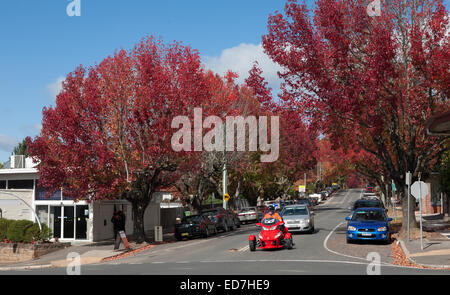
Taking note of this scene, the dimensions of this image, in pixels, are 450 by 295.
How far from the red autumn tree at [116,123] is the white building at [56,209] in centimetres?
517

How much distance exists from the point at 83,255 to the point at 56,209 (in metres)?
10.3

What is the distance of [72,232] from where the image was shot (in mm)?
32438

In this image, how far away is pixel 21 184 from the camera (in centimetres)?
3494

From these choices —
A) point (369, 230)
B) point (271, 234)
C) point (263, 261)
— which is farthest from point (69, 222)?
point (263, 261)

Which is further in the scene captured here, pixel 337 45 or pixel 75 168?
pixel 75 168

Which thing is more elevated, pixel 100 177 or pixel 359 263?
pixel 100 177

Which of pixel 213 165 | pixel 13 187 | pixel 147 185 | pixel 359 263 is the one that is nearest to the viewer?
pixel 359 263

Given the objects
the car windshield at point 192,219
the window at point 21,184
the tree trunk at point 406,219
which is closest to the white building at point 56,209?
the window at point 21,184

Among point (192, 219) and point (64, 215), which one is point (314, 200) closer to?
point (192, 219)

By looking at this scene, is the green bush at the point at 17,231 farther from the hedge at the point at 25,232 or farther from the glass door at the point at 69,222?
the glass door at the point at 69,222

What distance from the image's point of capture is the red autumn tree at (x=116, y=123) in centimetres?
2588
